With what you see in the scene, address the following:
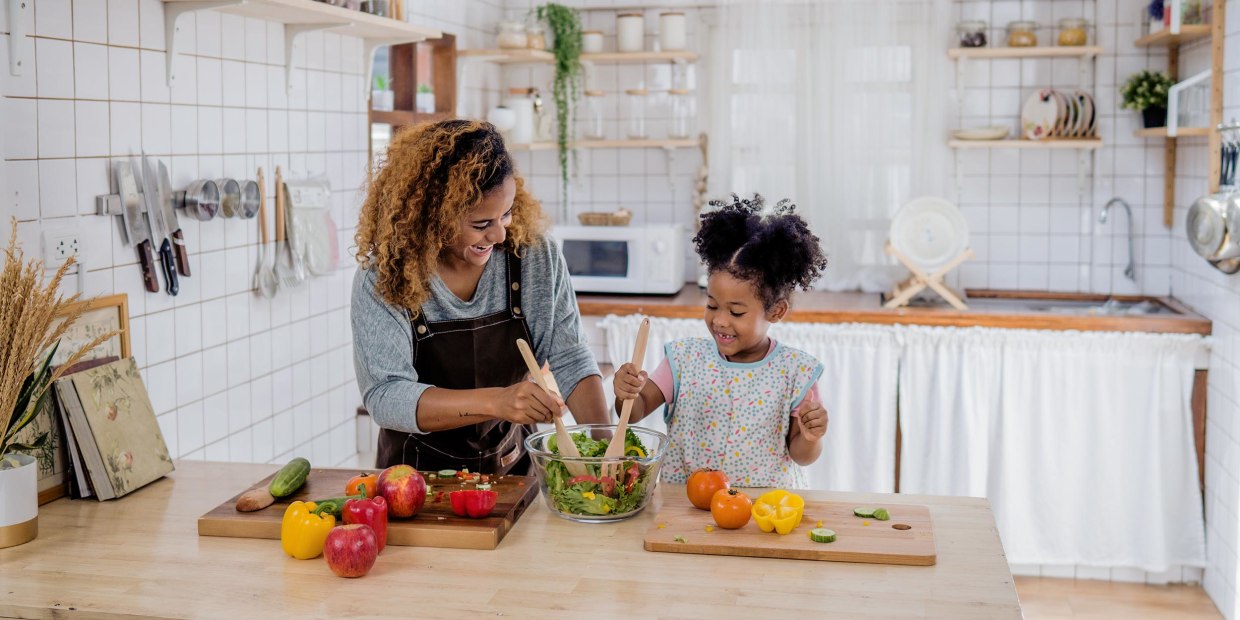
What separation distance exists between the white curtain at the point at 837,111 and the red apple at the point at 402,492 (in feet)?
9.14

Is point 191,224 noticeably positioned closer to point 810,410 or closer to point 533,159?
point 810,410

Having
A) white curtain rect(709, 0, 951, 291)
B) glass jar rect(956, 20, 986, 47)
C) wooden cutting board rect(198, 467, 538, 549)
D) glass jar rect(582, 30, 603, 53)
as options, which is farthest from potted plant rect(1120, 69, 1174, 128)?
wooden cutting board rect(198, 467, 538, 549)

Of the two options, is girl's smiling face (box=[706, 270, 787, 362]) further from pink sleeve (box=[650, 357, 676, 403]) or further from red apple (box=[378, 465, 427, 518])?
red apple (box=[378, 465, 427, 518])

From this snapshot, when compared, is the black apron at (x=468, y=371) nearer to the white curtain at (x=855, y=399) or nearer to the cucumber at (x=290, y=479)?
the cucumber at (x=290, y=479)

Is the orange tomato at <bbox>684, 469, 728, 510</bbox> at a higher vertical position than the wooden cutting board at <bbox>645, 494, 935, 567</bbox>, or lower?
higher

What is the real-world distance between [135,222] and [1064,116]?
10.3 ft

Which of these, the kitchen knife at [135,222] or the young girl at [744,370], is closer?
the young girl at [744,370]

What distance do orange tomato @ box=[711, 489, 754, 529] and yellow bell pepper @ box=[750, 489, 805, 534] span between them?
18 millimetres

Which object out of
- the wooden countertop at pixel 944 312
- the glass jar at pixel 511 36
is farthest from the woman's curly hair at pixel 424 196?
the glass jar at pixel 511 36

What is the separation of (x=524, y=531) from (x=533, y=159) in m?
3.07

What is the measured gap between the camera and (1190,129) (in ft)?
11.6

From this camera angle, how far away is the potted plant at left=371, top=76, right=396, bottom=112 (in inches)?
137

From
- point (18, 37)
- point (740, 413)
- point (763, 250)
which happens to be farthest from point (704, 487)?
point (18, 37)

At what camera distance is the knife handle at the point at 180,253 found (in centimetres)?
245
